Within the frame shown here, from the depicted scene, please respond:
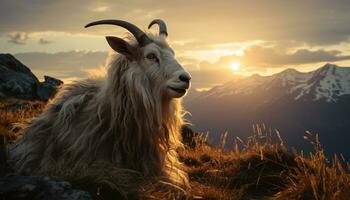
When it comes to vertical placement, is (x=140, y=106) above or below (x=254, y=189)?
above

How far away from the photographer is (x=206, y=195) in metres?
6.95

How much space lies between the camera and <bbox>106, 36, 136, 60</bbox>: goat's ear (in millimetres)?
8445

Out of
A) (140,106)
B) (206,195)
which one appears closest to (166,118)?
(140,106)

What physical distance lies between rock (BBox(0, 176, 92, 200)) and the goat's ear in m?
4.08

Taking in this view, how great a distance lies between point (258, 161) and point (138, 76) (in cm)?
331

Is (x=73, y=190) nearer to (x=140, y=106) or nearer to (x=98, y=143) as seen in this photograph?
(x=98, y=143)

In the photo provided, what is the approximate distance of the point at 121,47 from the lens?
8.52m

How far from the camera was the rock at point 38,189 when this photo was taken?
Answer: 14.6 ft

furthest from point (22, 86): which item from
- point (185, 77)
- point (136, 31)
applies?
point (185, 77)

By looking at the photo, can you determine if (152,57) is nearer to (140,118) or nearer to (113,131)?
(140,118)

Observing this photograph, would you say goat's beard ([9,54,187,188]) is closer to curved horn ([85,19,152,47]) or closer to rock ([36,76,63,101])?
curved horn ([85,19,152,47])

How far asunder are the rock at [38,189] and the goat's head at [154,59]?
11.6 feet

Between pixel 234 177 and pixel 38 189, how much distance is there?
5271 millimetres

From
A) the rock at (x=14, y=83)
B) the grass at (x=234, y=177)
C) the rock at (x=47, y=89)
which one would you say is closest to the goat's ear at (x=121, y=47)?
the grass at (x=234, y=177)
